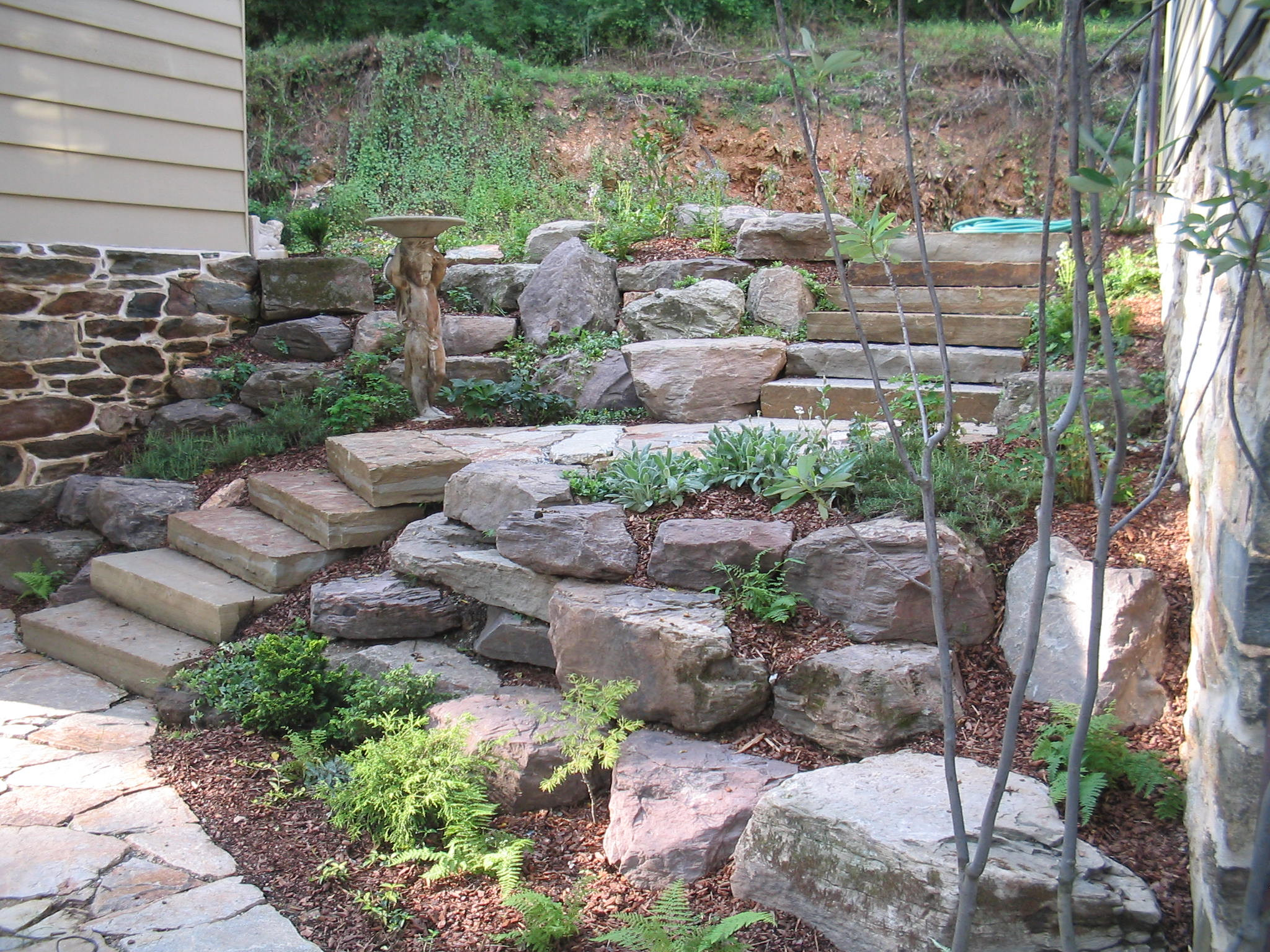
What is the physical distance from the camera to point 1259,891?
1395 millimetres

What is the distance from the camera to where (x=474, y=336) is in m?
6.68

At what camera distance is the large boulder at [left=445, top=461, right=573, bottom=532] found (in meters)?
3.92

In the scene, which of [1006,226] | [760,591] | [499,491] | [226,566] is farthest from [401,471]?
[1006,226]

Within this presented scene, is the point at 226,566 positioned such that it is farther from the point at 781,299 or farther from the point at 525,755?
the point at 781,299

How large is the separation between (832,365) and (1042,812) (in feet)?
11.9

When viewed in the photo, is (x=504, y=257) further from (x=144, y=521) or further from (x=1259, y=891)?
(x=1259, y=891)

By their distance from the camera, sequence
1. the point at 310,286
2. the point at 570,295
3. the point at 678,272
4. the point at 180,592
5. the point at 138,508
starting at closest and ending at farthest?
the point at 180,592 → the point at 138,508 → the point at 570,295 → the point at 678,272 → the point at 310,286

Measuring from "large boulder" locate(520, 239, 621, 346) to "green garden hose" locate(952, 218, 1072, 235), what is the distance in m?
2.73

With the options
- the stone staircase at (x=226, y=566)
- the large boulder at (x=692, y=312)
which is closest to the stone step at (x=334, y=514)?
the stone staircase at (x=226, y=566)

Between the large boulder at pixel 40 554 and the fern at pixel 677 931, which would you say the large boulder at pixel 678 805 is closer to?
the fern at pixel 677 931

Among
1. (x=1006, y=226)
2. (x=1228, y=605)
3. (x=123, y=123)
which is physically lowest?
(x=1228, y=605)

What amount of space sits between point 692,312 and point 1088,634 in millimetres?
3988

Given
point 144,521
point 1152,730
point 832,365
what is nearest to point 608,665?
point 1152,730

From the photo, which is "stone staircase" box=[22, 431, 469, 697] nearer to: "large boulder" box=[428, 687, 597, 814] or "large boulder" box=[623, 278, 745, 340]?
"large boulder" box=[428, 687, 597, 814]
